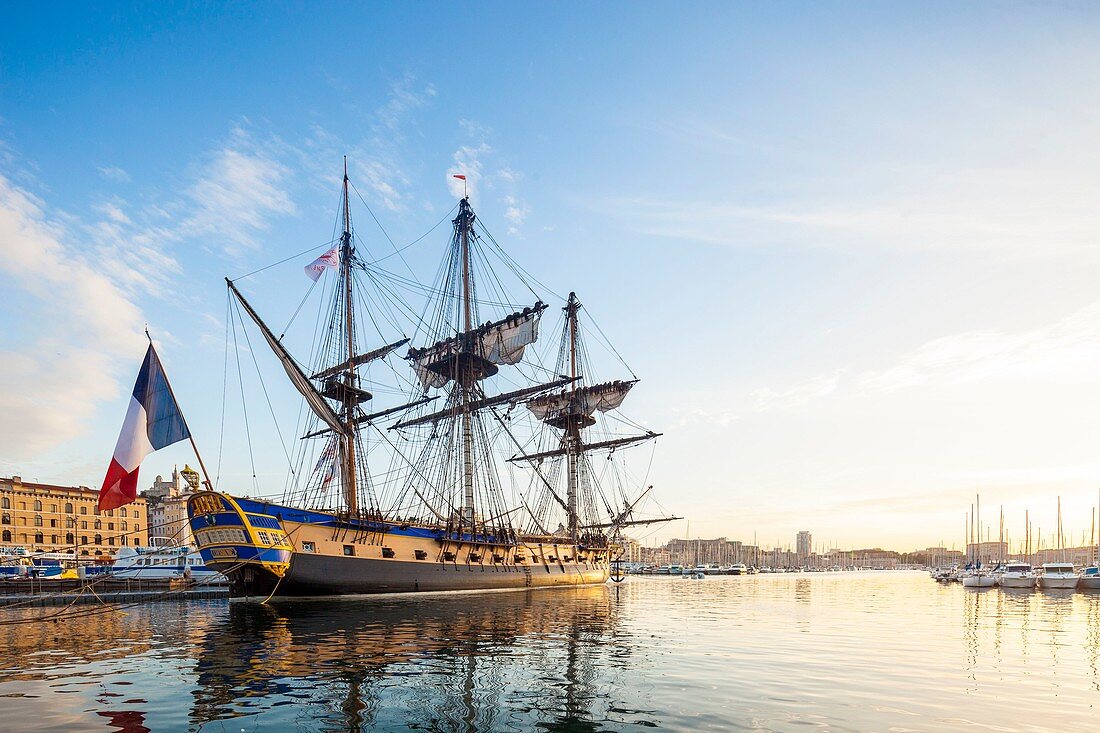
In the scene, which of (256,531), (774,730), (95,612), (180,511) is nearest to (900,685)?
(774,730)

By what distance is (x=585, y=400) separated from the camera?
8450 centimetres

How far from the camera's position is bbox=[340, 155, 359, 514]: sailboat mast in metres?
47.8

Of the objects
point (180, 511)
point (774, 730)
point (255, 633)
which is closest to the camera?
point (774, 730)

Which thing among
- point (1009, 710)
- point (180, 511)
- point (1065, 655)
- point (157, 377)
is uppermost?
point (157, 377)

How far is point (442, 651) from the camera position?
2155 cm

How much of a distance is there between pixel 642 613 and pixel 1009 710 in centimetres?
2759

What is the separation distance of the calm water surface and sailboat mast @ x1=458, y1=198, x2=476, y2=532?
76.9ft

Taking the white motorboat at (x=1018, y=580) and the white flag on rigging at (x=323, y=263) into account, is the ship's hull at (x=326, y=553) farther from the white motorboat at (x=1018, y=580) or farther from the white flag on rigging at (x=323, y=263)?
the white motorboat at (x=1018, y=580)

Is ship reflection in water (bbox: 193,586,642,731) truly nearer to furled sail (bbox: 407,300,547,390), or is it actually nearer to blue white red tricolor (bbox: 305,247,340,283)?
blue white red tricolor (bbox: 305,247,340,283)

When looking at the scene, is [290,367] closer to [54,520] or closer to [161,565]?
[161,565]

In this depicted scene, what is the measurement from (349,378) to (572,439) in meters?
36.8

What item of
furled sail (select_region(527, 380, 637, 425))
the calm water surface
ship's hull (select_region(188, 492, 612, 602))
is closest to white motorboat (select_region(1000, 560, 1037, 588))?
furled sail (select_region(527, 380, 637, 425))

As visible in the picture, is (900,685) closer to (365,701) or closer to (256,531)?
(365,701)

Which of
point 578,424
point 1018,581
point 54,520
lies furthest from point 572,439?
point 54,520
